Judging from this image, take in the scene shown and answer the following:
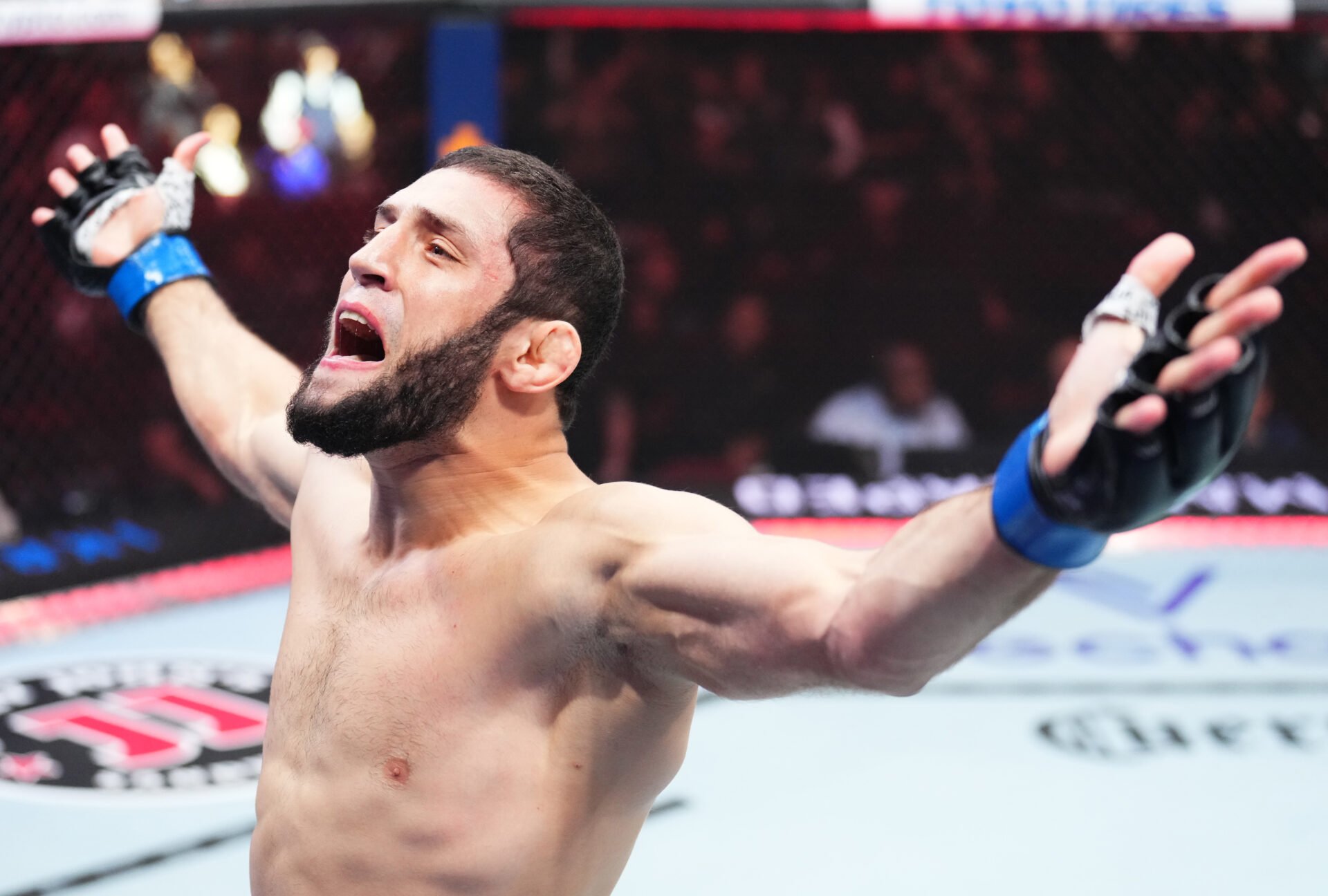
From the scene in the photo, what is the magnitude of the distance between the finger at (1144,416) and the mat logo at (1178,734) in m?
2.30

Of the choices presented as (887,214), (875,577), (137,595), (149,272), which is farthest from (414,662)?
(887,214)

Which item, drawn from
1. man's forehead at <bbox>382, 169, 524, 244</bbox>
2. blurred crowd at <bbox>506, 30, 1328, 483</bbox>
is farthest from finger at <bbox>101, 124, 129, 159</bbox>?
blurred crowd at <bbox>506, 30, 1328, 483</bbox>

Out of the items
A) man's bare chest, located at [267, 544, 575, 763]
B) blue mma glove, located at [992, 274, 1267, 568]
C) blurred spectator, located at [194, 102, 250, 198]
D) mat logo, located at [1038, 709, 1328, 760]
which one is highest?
blue mma glove, located at [992, 274, 1267, 568]

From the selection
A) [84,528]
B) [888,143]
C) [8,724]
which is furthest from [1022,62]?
[8,724]

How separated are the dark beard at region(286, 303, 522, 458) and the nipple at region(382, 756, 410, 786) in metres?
0.32

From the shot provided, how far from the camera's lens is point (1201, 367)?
0.98 meters

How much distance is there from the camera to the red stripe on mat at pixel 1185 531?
16.0 feet

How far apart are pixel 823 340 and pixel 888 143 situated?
2.59ft

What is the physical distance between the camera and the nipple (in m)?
1.49

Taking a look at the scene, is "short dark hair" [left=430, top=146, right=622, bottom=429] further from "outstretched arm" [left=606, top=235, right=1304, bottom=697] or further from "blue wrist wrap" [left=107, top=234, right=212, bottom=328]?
"blue wrist wrap" [left=107, top=234, right=212, bottom=328]

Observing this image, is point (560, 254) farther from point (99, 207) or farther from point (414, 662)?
point (99, 207)

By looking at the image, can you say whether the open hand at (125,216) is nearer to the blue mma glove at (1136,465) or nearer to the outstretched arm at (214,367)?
the outstretched arm at (214,367)

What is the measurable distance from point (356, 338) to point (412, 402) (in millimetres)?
228

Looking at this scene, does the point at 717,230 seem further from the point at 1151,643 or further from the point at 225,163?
the point at 1151,643
